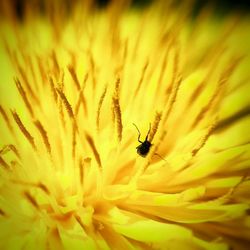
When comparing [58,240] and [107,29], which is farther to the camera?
[107,29]

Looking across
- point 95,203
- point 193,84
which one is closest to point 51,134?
point 95,203

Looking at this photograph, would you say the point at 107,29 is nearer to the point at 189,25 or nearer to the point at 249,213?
the point at 189,25

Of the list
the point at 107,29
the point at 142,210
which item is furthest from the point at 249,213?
the point at 107,29

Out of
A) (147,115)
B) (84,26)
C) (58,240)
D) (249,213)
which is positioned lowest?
(58,240)

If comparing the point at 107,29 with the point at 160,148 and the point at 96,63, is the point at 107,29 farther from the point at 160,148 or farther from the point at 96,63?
the point at 160,148

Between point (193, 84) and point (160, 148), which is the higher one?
point (193, 84)

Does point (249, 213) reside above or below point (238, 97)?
below
